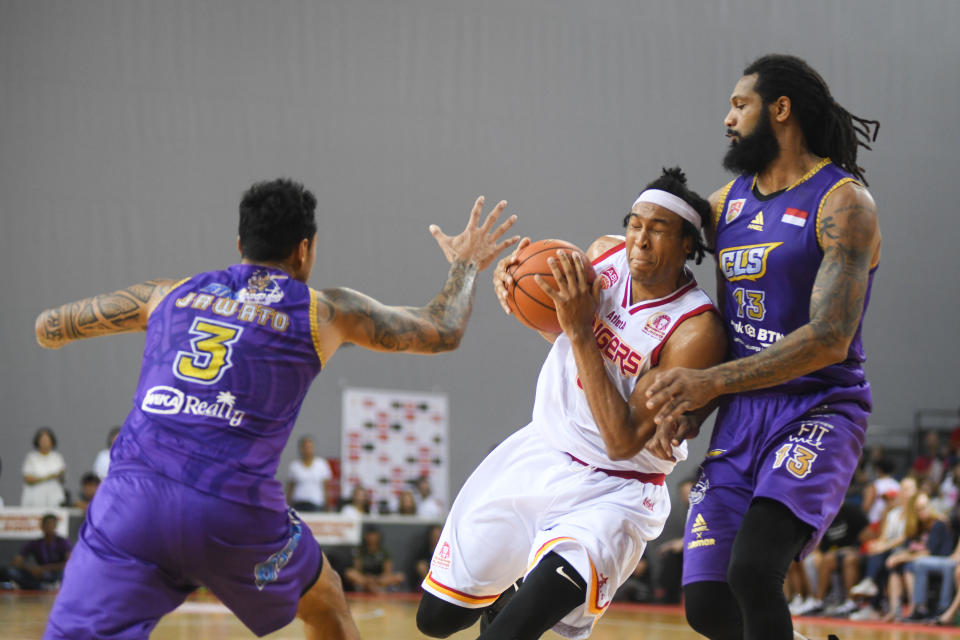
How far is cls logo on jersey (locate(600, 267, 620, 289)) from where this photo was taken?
4379 mm

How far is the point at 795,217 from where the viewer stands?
382 cm

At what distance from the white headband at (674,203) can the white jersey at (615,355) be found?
0.30 metres

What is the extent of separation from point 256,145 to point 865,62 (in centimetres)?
1143

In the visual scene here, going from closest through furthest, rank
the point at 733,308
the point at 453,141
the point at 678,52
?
the point at 733,308 → the point at 453,141 → the point at 678,52

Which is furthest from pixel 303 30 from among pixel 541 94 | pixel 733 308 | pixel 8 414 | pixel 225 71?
pixel 733 308

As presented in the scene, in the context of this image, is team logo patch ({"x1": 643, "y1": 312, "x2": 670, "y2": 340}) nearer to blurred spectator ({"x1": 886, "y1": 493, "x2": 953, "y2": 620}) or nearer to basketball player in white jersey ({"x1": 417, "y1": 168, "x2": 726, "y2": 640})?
Answer: basketball player in white jersey ({"x1": 417, "y1": 168, "x2": 726, "y2": 640})

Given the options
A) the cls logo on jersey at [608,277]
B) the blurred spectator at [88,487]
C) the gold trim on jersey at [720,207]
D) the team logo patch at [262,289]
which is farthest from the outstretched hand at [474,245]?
the blurred spectator at [88,487]

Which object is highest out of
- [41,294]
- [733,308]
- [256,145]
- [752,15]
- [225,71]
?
[752,15]

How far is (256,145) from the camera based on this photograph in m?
16.6

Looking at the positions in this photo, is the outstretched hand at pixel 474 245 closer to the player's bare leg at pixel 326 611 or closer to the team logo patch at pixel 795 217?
the team logo patch at pixel 795 217

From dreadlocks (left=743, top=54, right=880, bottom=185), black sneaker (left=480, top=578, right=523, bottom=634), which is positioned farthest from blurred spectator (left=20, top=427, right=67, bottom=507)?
dreadlocks (left=743, top=54, right=880, bottom=185)

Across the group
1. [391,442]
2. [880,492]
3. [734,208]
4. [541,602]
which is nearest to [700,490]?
[541,602]

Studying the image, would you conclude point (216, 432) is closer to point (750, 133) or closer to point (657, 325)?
point (657, 325)

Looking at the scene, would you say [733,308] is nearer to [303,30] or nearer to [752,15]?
[303,30]
